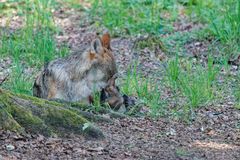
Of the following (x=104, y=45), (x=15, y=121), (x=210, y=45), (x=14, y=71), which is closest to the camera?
(x=15, y=121)

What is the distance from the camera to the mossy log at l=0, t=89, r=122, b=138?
521cm

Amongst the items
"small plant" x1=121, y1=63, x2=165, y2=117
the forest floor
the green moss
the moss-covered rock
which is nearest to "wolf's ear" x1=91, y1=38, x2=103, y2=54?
"small plant" x1=121, y1=63, x2=165, y2=117

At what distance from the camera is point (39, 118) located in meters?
5.39

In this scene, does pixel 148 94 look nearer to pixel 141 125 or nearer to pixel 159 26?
pixel 141 125

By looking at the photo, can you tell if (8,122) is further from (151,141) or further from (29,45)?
(29,45)

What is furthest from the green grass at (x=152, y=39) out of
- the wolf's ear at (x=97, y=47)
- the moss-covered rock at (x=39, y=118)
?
the moss-covered rock at (x=39, y=118)

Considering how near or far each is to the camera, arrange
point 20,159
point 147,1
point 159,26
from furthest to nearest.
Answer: point 147,1, point 159,26, point 20,159

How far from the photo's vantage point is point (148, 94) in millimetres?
6895

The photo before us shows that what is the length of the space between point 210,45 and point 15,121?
490 centimetres

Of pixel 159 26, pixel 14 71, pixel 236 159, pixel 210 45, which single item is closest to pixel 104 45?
pixel 14 71

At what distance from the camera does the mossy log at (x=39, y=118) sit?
5215 millimetres

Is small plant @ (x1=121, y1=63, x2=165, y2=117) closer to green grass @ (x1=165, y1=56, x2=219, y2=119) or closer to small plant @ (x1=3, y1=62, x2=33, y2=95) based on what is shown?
green grass @ (x1=165, y1=56, x2=219, y2=119)

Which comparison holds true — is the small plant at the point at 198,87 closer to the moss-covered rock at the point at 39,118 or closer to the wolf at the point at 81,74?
the wolf at the point at 81,74

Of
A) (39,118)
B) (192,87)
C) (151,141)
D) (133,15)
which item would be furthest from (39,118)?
(133,15)
